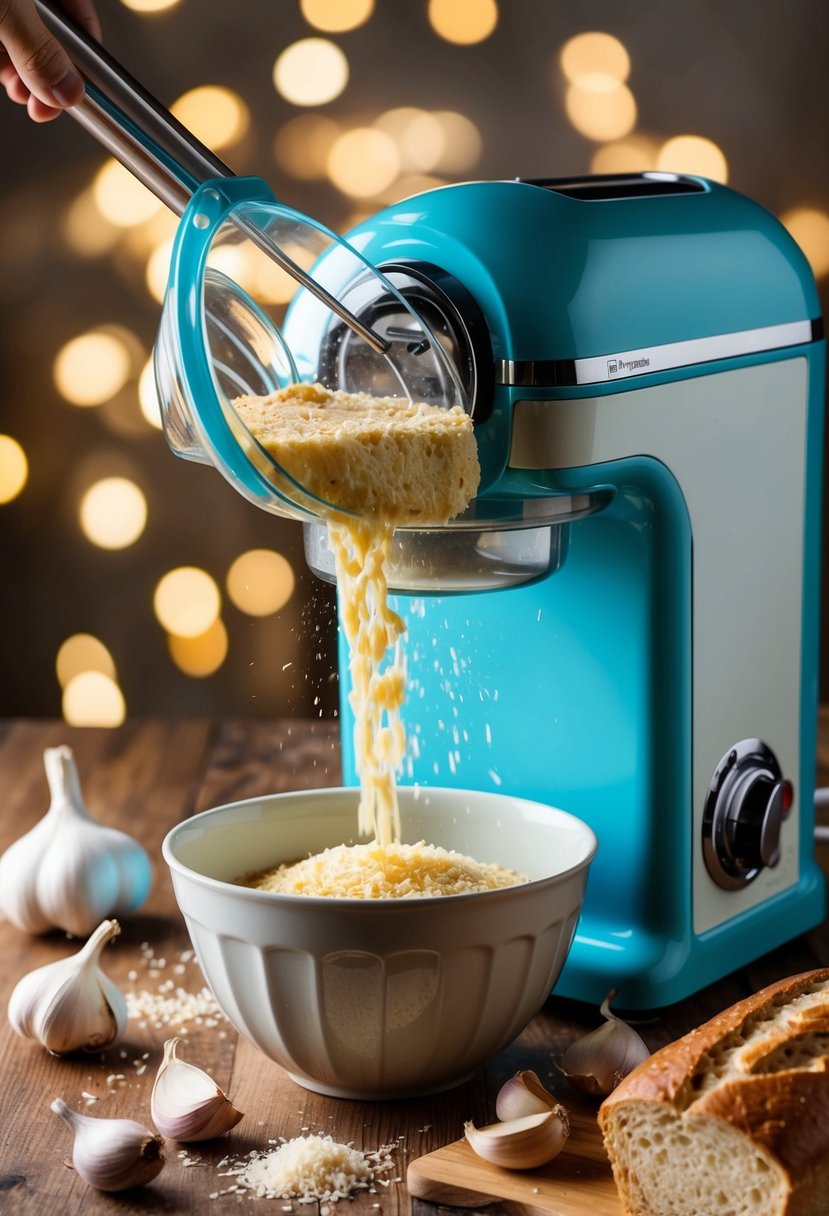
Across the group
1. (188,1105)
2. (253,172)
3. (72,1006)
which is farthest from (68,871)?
(253,172)

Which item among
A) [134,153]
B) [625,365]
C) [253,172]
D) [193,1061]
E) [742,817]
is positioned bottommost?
[193,1061]

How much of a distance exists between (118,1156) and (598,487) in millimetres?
453

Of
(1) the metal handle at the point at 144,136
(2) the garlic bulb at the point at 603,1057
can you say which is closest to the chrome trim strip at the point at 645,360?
(1) the metal handle at the point at 144,136

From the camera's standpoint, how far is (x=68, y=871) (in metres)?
1.11

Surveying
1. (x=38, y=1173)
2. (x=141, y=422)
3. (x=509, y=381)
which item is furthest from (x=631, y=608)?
(x=141, y=422)

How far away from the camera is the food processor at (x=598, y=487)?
2.78 feet

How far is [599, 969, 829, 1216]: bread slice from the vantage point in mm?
668

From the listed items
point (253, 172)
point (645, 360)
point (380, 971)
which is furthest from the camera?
point (253, 172)

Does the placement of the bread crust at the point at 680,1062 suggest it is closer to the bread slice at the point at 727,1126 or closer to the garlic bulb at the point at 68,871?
the bread slice at the point at 727,1126

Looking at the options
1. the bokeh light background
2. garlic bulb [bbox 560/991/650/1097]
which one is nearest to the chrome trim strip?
garlic bulb [bbox 560/991/650/1097]

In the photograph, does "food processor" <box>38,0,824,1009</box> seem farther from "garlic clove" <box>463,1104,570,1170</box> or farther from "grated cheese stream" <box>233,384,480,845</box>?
"garlic clove" <box>463,1104,570,1170</box>

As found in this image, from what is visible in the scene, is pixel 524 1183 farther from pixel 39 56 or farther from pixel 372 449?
pixel 39 56

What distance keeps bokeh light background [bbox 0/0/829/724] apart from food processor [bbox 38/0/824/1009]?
74 centimetres

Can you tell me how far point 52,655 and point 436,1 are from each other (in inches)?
37.2
